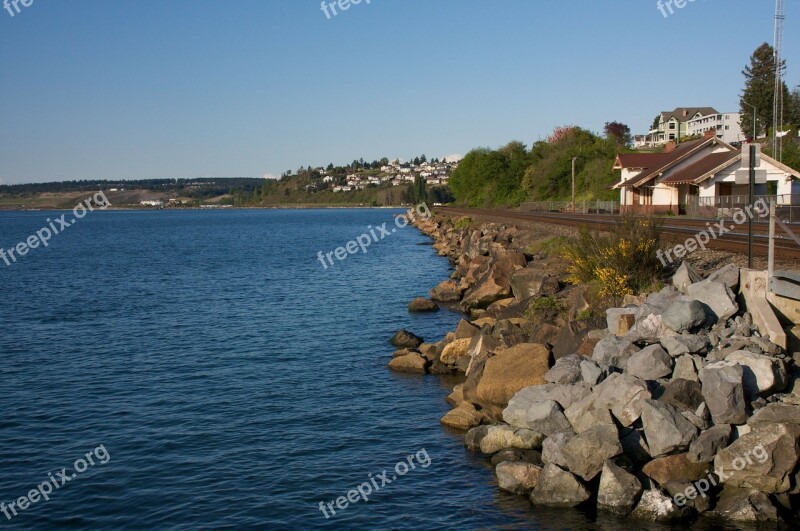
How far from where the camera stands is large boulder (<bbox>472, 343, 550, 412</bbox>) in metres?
16.5

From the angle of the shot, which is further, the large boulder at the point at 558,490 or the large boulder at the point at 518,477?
the large boulder at the point at 518,477

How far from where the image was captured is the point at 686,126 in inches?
5910

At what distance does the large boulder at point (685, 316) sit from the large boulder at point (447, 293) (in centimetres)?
1771

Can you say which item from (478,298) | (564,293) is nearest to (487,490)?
(564,293)

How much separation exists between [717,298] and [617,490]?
536 centimetres

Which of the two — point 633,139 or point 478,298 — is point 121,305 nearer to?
point 478,298

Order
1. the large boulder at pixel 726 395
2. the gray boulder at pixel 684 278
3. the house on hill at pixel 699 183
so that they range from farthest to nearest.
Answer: the house on hill at pixel 699 183, the gray boulder at pixel 684 278, the large boulder at pixel 726 395

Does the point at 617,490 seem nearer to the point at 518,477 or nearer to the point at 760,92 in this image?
the point at 518,477

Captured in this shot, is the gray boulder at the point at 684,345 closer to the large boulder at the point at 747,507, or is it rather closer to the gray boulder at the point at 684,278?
the gray boulder at the point at 684,278

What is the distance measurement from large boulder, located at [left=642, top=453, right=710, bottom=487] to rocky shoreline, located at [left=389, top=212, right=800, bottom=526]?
0.05ft

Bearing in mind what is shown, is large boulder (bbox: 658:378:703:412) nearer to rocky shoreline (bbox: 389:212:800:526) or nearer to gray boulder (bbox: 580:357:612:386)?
rocky shoreline (bbox: 389:212:800:526)

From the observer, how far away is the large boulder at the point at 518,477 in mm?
12656

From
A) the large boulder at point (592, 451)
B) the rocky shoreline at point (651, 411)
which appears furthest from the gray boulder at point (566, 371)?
the large boulder at point (592, 451)

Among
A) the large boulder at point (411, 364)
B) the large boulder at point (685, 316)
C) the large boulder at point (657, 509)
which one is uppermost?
the large boulder at point (685, 316)
